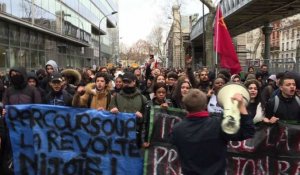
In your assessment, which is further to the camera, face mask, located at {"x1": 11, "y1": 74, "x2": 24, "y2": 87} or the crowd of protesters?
face mask, located at {"x1": 11, "y1": 74, "x2": 24, "y2": 87}

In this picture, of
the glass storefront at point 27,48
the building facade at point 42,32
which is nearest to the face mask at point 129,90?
the building facade at point 42,32

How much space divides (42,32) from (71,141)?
23226 millimetres

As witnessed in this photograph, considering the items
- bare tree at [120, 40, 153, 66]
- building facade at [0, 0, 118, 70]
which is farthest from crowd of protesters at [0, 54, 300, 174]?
bare tree at [120, 40, 153, 66]

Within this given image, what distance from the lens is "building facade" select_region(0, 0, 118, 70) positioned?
2188cm

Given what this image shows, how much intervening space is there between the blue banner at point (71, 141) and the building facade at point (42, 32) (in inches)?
575

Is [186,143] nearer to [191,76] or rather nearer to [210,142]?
[210,142]

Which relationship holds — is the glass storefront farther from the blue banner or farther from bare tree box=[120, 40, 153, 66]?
bare tree box=[120, 40, 153, 66]

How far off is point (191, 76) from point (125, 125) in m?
2.88

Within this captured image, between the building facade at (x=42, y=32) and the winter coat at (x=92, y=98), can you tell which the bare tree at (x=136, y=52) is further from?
the winter coat at (x=92, y=98)

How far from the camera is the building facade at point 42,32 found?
21.9 metres

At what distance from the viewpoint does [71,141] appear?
19.7 ft

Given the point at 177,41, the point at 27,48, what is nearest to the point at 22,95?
the point at 27,48

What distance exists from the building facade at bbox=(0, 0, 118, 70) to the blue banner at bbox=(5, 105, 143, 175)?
14.6 meters

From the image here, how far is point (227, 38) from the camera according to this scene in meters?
8.20
